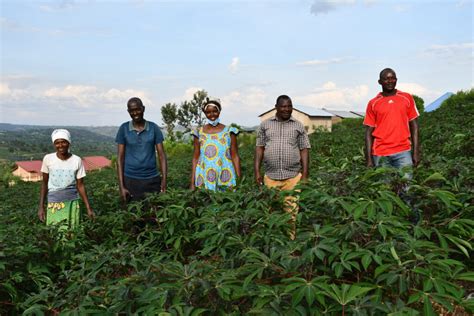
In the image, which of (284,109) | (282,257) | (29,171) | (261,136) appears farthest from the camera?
(29,171)

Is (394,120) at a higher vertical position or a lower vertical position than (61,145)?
higher

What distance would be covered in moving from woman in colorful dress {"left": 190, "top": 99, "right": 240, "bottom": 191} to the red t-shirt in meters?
1.19

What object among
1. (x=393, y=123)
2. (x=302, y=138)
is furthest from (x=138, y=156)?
(x=393, y=123)

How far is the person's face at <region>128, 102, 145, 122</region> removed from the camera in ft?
11.8

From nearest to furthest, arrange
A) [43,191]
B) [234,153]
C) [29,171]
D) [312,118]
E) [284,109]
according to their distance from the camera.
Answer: [284,109]
[43,191]
[234,153]
[312,118]
[29,171]

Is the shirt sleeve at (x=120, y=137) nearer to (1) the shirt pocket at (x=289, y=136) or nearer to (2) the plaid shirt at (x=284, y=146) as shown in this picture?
(2) the plaid shirt at (x=284, y=146)

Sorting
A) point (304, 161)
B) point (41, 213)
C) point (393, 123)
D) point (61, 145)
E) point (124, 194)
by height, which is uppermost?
point (393, 123)

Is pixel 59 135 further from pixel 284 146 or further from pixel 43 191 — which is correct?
pixel 284 146

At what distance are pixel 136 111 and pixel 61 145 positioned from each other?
2.18 ft

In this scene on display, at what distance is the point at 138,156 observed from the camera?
12.2 feet

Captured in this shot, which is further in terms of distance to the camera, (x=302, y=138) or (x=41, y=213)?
(x=41, y=213)

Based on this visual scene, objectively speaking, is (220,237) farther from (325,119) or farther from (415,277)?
(325,119)

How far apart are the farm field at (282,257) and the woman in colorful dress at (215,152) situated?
0.63 m

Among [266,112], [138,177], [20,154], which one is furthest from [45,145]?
[138,177]
